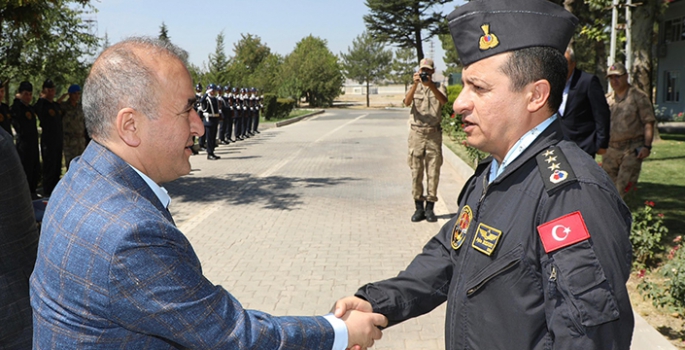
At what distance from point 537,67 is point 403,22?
49955 millimetres

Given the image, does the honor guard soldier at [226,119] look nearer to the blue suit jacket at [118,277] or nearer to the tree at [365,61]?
the blue suit jacket at [118,277]

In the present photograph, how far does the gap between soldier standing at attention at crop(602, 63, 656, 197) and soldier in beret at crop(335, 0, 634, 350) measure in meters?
5.64

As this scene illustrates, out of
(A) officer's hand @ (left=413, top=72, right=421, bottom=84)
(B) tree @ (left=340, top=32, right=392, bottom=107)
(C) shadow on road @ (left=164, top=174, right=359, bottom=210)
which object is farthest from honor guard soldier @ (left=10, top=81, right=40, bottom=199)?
(B) tree @ (left=340, top=32, right=392, bottom=107)

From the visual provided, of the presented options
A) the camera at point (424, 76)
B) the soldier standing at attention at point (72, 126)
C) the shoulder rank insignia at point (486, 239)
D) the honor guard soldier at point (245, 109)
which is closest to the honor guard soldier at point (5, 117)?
the soldier standing at attention at point (72, 126)

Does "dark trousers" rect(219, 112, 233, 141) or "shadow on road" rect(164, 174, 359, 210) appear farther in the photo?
"dark trousers" rect(219, 112, 233, 141)

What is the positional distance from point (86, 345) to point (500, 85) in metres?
1.35

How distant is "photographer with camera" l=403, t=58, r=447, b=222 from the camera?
771cm

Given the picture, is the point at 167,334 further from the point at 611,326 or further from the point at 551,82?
the point at 551,82

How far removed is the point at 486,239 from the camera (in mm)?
1729

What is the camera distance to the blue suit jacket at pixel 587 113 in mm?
5734

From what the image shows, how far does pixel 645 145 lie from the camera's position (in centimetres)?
690

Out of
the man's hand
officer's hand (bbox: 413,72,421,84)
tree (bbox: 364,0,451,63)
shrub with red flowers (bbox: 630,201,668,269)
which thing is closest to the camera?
the man's hand

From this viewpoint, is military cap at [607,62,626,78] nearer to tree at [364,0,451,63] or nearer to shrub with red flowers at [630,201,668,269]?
shrub with red flowers at [630,201,668,269]

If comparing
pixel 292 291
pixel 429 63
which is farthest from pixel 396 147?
pixel 292 291
